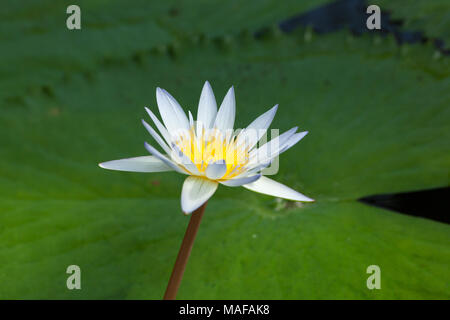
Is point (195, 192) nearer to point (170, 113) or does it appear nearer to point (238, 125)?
point (170, 113)

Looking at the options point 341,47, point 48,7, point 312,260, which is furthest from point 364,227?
point 48,7

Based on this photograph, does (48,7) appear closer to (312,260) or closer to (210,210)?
(210,210)

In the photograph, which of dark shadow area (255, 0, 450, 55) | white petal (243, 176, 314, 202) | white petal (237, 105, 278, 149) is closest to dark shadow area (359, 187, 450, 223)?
white petal (237, 105, 278, 149)

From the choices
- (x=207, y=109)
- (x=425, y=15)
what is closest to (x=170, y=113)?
(x=207, y=109)

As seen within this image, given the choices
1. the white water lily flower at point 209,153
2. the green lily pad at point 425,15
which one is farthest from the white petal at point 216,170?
the green lily pad at point 425,15

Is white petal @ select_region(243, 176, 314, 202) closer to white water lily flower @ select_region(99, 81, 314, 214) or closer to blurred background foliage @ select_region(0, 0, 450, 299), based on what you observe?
white water lily flower @ select_region(99, 81, 314, 214)

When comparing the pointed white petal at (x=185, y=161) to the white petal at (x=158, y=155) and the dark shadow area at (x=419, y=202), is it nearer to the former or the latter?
the white petal at (x=158, y=155)
